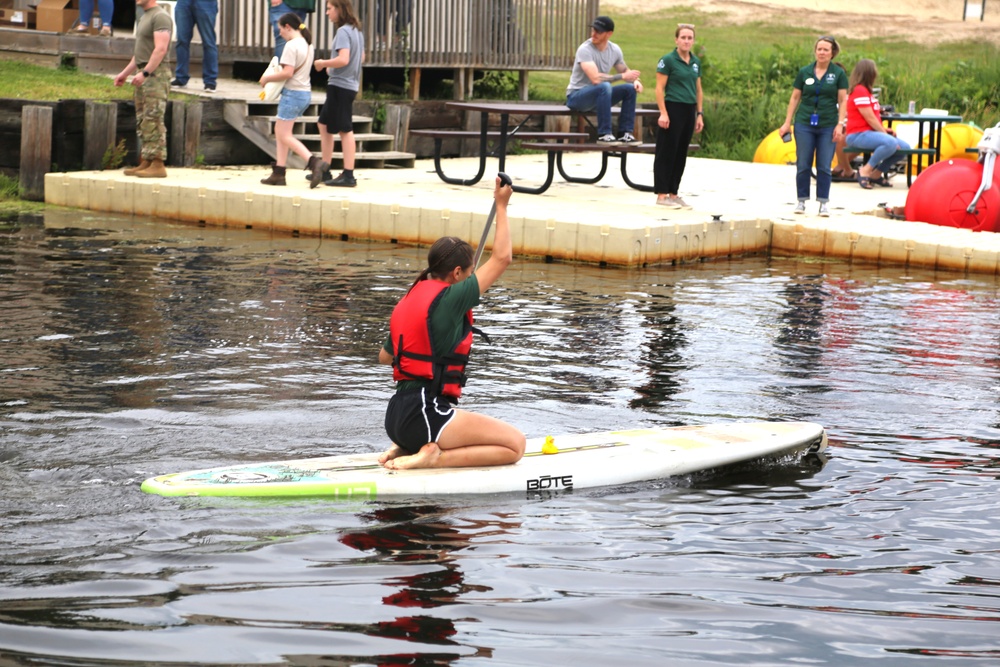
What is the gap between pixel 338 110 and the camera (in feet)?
49.9

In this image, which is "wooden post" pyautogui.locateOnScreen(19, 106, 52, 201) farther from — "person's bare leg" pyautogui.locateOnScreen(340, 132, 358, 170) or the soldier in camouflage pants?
"person's bare leg" pyautogui.locateOnScreen(340, 132, 358, 170)

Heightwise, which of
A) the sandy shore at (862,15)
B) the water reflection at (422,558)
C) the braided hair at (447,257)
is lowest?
the water reflection at (422,558)

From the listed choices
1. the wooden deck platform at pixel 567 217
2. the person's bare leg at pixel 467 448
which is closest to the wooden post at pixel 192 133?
the wooden deck platform at pixel 567 217

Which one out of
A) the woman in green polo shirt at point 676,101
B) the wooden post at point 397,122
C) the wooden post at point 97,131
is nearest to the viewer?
the woman in green polo shirt at point 676,101

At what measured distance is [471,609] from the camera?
521cm

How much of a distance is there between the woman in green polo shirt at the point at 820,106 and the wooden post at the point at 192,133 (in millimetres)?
6802

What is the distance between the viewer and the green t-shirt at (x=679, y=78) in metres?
14.1

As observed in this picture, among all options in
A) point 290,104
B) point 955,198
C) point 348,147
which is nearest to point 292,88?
point 290,104

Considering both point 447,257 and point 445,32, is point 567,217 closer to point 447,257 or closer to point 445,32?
point 447,257

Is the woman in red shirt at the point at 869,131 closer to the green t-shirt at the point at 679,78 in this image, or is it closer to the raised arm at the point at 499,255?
the green t-shirt at the point at 679,78

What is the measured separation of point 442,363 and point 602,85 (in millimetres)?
8593

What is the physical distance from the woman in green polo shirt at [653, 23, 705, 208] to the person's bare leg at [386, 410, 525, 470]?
7693mm

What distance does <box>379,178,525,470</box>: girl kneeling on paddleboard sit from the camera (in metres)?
6.53

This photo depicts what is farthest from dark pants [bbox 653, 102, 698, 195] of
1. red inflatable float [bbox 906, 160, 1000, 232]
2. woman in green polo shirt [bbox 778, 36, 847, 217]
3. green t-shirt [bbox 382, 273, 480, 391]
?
green t-shirt [bbox 382, 273, 480, 391]
